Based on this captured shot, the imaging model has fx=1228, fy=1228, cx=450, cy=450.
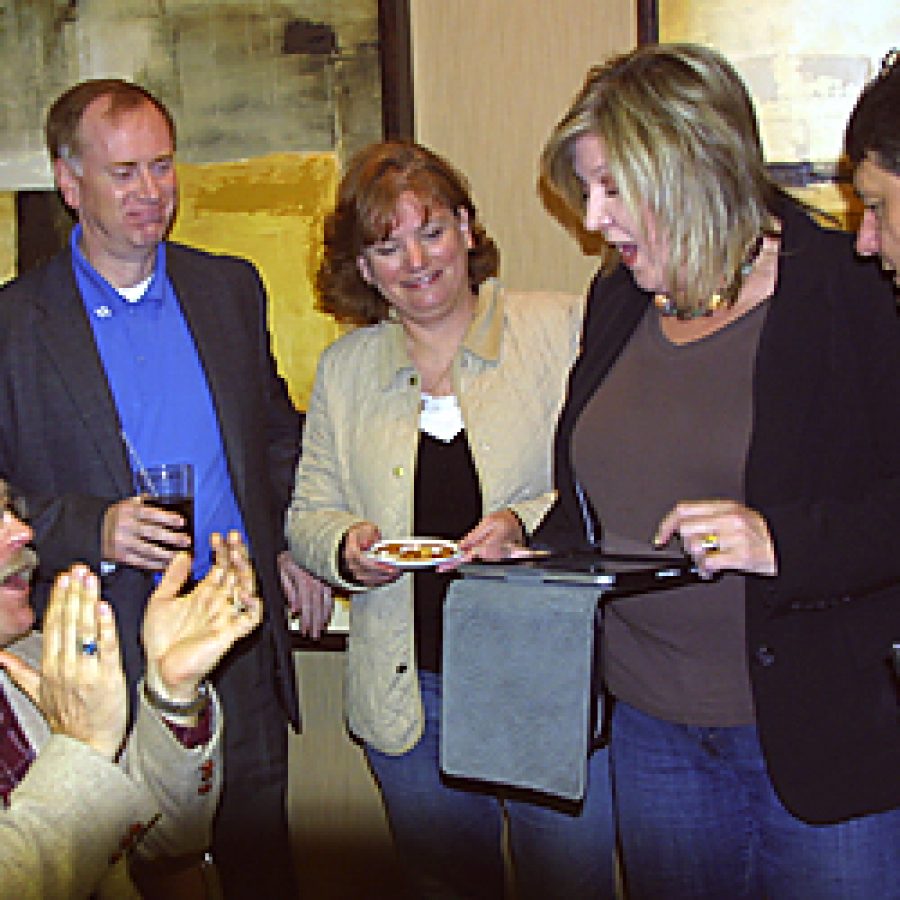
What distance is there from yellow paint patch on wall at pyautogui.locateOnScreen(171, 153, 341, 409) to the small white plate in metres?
0.90

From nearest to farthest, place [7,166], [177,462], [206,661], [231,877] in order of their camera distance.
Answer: [206,661]
[177,462]
[231,877]
[7,166]

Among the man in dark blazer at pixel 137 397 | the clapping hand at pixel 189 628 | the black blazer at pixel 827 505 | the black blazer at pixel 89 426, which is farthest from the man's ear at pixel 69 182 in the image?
the black blazer at pixel 827 505

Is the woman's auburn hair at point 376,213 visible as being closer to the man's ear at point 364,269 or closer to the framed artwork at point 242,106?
the man's ear at point 364,269

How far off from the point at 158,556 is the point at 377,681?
1.59 ft

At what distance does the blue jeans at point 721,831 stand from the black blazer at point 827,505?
0.16ft

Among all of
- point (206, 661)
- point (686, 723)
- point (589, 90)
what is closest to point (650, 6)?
point (589, 90)

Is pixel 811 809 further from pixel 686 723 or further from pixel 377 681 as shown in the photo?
pixel 377 681

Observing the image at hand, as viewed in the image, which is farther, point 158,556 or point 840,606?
point 158,556

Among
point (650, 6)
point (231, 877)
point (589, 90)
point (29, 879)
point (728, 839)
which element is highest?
point (650, 6)

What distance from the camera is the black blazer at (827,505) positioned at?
175cm

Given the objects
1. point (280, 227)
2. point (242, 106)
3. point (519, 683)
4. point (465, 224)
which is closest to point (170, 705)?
point (519, 683)

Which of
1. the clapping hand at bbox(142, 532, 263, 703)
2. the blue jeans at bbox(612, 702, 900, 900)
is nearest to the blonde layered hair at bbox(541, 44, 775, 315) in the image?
the blue jeans at bbox(612, 702, 900, 900)

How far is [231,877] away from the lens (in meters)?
2.79

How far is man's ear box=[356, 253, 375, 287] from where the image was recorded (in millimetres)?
2438
